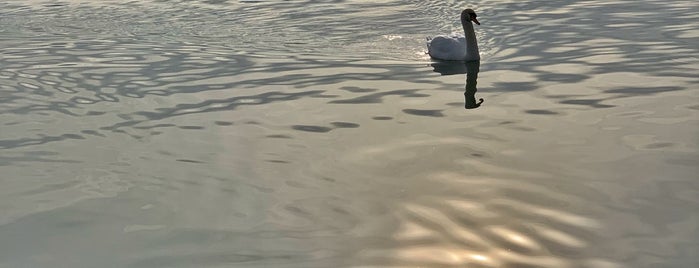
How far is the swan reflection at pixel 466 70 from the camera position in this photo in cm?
1228

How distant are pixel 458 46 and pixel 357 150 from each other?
20.7ft

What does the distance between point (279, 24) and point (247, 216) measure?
40.6 feet

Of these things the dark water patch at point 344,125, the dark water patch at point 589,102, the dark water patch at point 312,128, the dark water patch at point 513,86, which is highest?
the dark water patch at point 312,128

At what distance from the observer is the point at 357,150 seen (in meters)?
9.45

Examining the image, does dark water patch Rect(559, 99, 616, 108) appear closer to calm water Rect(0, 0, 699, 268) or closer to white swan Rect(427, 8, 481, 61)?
calm water Rect(0, 0, 699, 268)

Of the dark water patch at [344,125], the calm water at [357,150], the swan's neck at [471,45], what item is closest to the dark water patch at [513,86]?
the calm water at [357,150]

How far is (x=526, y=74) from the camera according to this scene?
13070 mm

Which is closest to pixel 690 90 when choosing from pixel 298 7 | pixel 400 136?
pixel 400 136

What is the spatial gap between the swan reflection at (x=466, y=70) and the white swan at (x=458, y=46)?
0.44 ft

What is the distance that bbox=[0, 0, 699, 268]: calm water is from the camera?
6.85 m

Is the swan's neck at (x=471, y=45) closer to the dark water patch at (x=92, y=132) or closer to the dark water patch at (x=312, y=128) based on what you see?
the dark water patch at (x=312, y=128)

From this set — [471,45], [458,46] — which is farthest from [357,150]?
[458,46]

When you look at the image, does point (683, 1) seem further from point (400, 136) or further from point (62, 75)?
point (62, 75)

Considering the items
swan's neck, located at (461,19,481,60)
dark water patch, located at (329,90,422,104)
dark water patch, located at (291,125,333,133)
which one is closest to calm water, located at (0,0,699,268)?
dark water patch, located at (329,90,422,104)
